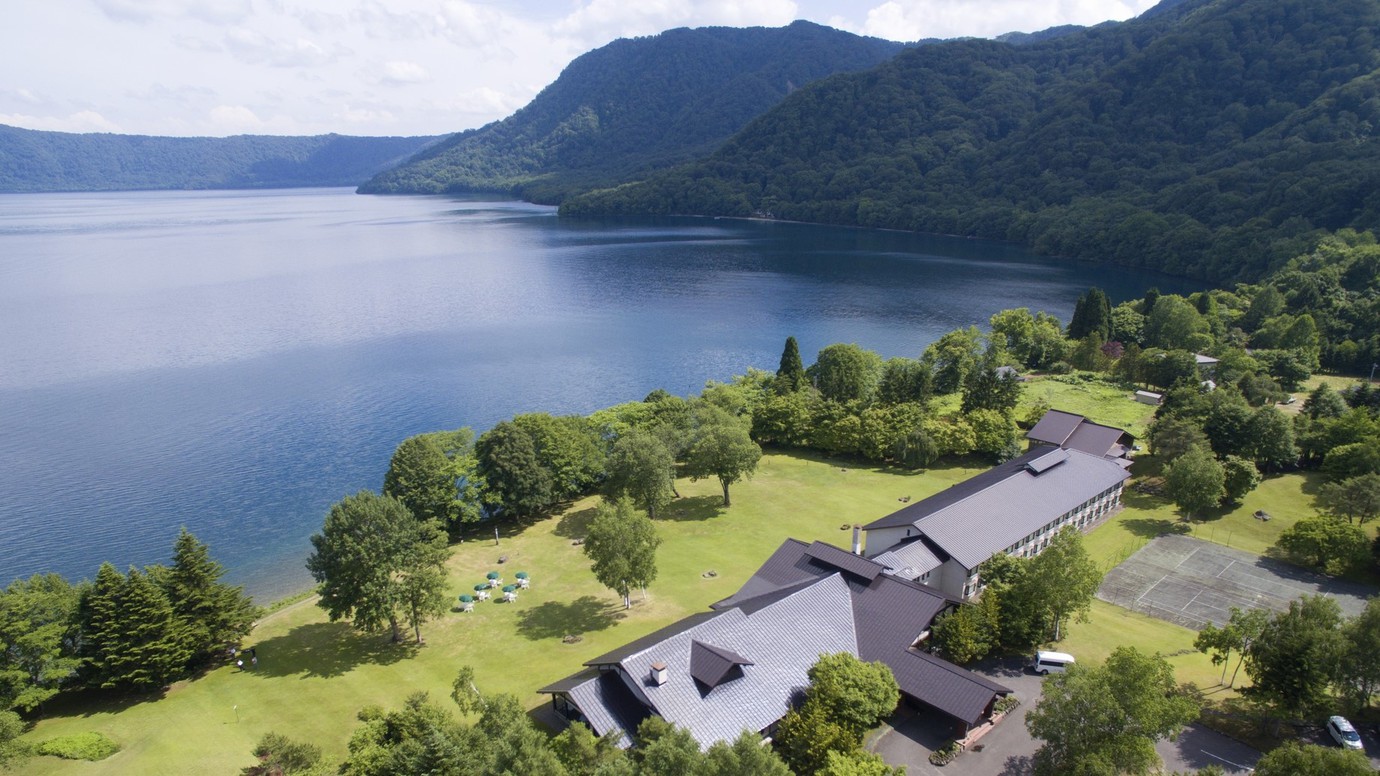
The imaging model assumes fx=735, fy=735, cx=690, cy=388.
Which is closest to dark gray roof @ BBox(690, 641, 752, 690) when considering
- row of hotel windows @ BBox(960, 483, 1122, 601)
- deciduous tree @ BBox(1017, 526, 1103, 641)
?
deciduous tree @ BBox(1017, 526, 1103, 641)

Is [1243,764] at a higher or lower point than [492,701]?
lower

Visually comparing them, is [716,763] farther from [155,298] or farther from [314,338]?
[155,298]

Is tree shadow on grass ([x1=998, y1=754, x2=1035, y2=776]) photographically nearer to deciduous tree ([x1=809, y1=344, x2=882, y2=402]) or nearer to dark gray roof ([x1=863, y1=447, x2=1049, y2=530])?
dark gray roof ([x1=863, y1=447, x2=1049, y2=530])

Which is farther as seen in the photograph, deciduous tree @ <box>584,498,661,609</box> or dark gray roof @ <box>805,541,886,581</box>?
deciduous tree @ <box>584,498,661,609</box>

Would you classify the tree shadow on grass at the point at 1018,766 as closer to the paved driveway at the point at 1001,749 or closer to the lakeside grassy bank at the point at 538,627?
the paved driveway at the point at 1001,749

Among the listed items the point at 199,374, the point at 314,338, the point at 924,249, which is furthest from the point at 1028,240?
the point at 199,374

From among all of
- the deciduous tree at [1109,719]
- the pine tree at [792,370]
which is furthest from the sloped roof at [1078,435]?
the deciduous tree at [1109,719]
